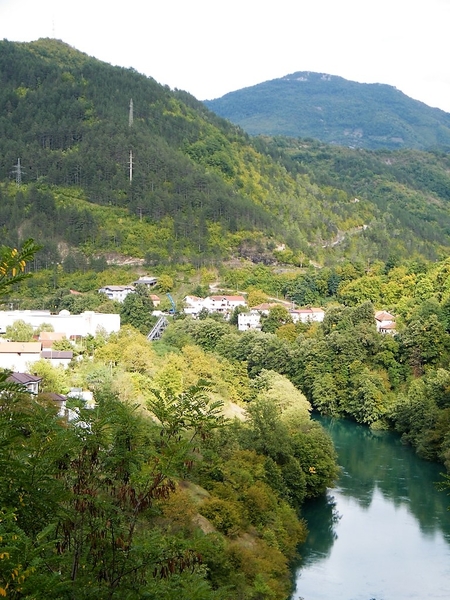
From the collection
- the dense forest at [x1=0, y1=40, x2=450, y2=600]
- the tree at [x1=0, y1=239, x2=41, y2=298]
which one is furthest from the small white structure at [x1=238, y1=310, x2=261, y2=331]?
the tree at [x1=0, y1=239, x2=41, y2=298]

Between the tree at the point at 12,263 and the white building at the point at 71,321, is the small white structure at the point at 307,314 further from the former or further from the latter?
the tree at the point at 12,263

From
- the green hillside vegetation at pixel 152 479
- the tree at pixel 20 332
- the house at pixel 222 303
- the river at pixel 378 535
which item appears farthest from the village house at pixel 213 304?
the river at pixel 378 535

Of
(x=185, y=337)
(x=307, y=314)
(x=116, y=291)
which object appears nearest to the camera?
(x=185, y=337)

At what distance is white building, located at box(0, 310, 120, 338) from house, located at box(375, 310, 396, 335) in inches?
535

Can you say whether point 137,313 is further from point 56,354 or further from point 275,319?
point 56,354

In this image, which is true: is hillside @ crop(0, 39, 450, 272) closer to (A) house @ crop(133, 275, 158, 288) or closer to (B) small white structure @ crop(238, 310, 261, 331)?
(A) house @ crop(133, 275, 158, 288)

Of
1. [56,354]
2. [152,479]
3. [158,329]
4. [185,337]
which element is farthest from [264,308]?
[152,479]

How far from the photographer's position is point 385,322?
4534 centimetres

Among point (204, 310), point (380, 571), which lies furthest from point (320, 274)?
point (380, 571)

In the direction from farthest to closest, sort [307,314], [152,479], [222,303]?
[222,303], [307,314], [152,479]

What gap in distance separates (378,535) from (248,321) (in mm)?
26167

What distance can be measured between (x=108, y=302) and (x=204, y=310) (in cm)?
545

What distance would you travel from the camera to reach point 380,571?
66.0 feet

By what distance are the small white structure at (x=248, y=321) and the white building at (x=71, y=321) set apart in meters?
7.91
